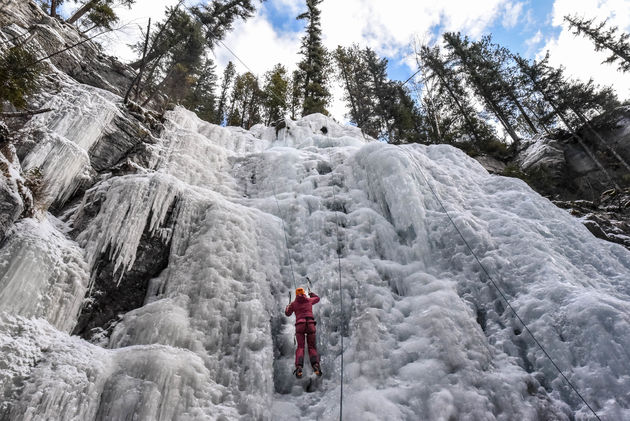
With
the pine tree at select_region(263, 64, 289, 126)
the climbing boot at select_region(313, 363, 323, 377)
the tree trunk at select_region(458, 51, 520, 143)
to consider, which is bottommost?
the climbing boot at select_region(313, 363, 323, 377)

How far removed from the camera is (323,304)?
19.4ft

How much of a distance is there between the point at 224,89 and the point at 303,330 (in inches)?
1047

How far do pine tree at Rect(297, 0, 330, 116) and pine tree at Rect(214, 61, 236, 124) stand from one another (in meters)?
6.93

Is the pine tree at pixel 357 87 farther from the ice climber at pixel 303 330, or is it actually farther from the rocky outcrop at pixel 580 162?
the ice climber at pixel 303 330

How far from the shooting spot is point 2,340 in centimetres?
351

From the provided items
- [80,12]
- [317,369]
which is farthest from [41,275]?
[80,12]

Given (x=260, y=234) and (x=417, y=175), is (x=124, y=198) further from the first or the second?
(x=417, y=175)

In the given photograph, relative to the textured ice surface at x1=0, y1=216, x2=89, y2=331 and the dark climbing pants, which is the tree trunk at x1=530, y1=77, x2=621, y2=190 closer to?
the dark climbing pants

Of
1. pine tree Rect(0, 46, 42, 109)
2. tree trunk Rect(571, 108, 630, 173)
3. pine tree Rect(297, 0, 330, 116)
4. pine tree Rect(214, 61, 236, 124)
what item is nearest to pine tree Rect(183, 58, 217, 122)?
pine tree Rect(214, 61, 236, 124)

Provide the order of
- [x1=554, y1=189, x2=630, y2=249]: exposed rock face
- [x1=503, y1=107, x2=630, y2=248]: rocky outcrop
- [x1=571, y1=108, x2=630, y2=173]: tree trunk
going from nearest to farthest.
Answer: [x1=554, y1=189, x2=630, y2=249]: exposed rock face
[x1=503, y1=107, x2=630, y2=248]: rocky outcrop
[x1=571, y1=108, x2=630, y2=173]: tree trunk

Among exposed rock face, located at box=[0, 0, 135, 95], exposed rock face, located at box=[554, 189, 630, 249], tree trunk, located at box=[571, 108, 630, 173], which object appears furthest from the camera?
tree trunk, located at box=[571, 108, 630, 173]

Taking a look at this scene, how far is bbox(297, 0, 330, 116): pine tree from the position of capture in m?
21.5

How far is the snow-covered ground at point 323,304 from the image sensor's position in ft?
12.8

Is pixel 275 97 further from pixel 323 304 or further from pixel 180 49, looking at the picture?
pixel 323 304
